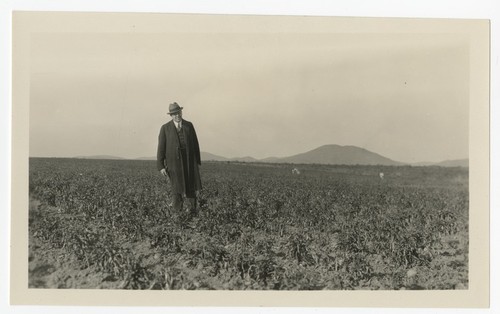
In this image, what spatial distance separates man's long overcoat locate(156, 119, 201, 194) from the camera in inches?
258

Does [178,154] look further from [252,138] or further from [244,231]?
[244,231]

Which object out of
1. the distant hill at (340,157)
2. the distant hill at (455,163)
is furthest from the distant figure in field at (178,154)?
the distant hill at (455,163)

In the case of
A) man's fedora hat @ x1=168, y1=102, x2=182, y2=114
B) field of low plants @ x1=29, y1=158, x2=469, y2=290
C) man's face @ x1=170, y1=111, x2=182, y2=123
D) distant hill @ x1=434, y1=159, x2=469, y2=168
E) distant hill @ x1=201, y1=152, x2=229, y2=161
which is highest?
man's fedora hat @ x1=168, y1=102, x2=182, y2=114

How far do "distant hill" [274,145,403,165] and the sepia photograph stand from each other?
0.9 inches

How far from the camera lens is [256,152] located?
6.79m

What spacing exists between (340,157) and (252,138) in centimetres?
142

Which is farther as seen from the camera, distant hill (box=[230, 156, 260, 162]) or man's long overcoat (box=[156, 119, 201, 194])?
distant hill (box=[230, 156, 260, 162])

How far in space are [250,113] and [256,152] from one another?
0.61m

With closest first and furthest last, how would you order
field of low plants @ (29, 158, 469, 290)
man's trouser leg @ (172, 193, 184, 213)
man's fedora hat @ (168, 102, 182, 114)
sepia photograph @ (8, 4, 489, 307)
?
field of low plants @ (29, 158, 469, 290) < sepia photograph @ (8, 4, 489, 307) < man's fedora hat @ (168, 102, 182, 114) < man's trouser leg @ (172, 193, 184, 213)

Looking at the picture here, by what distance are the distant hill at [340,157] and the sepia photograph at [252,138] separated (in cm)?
2

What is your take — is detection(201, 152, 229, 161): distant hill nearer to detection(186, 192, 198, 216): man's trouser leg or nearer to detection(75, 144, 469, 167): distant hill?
detection(75, 144, 469, 167): distant hill

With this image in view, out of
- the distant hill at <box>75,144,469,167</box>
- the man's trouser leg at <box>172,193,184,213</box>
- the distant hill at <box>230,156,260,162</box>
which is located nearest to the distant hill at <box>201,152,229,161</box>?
the distant hill at <box>75,144,469,167</box>

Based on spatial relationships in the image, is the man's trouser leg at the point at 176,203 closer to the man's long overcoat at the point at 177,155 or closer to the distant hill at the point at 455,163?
the man's long overcoat at the point at 177,155

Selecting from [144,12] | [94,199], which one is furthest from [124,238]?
[144,12]
